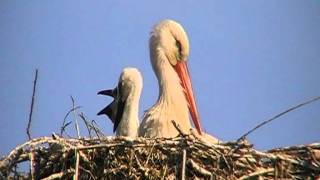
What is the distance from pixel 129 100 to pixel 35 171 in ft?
9.50

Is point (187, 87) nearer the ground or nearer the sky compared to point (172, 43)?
nearer the ground

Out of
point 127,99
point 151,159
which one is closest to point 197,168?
point 151,159

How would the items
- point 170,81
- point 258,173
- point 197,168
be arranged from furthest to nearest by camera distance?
point 170,81 → point 197,168 → point 258,173

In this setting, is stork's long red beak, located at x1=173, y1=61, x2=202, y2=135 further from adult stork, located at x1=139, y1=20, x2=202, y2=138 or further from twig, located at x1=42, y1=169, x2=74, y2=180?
twig, located at x1=42, y1=169, x2=74, y2=180

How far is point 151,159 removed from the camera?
5.66 metres

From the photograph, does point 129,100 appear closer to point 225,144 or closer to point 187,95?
point 187,95

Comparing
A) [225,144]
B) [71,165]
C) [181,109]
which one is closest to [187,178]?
[225,144]

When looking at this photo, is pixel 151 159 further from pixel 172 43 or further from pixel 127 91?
pixel 127 91

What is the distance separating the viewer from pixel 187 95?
761cm

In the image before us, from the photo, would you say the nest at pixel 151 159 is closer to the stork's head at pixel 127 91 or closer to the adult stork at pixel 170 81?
the adult stork at pixel 170 81

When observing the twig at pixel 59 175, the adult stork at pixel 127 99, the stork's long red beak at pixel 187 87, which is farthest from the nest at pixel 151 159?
the adult stork at pixel 127 99

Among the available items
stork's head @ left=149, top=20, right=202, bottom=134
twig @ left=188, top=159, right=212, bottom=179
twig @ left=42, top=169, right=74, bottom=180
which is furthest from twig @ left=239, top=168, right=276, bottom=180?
stork's head @ left=149, top=20, right=202, bottom=134

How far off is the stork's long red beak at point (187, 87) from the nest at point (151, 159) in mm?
1753

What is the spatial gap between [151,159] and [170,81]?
6.53 ft
